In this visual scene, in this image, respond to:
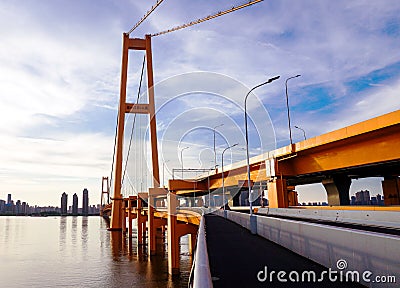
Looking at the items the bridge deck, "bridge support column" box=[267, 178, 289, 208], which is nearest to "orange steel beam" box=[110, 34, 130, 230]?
"bridge support column" box=[267, 178, 289, 208]

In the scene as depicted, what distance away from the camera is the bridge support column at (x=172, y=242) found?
28.1 meters

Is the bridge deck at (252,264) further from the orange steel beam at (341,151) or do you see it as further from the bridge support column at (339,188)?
the bridge support column at (339,188)

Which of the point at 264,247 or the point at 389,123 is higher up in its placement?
the point at 389,123

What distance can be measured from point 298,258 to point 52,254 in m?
39.8

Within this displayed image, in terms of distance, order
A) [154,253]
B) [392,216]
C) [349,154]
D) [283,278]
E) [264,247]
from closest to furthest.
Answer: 1. [283,278]
2. [264,247]
3. [392,216]
4. [349,154]
5. [154,253]

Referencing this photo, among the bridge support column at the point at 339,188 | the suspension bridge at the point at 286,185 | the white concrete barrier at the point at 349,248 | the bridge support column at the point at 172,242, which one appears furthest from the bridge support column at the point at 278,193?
the white concrete barrier at the point at 349,248

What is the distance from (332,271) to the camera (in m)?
7.43

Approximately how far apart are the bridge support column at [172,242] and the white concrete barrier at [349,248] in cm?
1847

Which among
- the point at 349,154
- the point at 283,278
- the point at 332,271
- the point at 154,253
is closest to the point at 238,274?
the point at 283,278

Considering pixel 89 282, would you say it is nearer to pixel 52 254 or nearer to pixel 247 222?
pixel 247 222

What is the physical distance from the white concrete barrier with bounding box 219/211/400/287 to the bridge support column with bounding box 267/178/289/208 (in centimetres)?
1947

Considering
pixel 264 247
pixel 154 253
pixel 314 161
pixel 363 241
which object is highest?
pixel 314 161

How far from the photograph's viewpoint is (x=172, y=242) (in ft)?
95.3

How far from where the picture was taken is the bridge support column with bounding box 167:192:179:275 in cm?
2809
